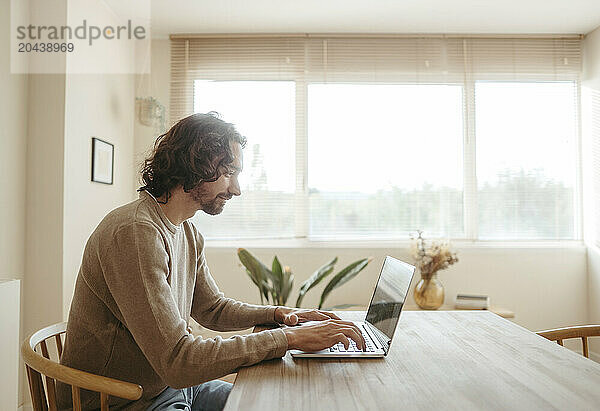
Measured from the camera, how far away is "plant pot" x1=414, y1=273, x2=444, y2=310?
3.66 m

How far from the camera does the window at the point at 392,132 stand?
13.5 ft

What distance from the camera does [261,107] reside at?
412 centimetres

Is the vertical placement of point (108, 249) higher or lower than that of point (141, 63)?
lower

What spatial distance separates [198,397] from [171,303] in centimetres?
56

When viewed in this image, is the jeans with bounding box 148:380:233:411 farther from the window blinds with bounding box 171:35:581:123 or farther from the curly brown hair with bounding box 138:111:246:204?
the window blinds with bounding box 171:35:581:123

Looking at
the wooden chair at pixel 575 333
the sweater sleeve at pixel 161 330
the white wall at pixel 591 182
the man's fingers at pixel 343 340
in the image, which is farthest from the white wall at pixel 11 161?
the white wall at pixel 591 182

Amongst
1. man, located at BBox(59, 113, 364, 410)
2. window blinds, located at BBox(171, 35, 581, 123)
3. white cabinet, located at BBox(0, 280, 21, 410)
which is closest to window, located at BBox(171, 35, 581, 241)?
window blinds, located at BBox(171, 35, 581, 123)

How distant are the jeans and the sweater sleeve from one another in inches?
11.0

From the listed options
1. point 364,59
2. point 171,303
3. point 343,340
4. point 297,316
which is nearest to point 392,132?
point 364,59

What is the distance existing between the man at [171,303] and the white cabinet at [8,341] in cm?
50

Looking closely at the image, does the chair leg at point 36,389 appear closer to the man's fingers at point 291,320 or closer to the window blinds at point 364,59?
the man's fingers at point 291,320

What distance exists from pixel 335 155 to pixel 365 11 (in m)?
1.09

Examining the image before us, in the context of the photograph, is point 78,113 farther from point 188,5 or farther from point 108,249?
point 108,249

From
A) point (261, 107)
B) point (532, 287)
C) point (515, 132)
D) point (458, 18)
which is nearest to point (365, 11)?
point (458, 18)
